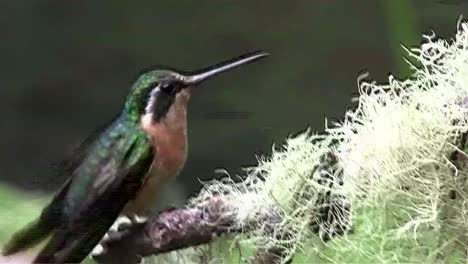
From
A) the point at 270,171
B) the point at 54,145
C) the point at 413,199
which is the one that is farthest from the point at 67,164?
the point at 413,199

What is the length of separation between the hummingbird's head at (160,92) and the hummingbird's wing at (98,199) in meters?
0.02

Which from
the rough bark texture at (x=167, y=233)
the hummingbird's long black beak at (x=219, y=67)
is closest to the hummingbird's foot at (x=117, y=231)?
the rough bark texture at (x=167, y=233)

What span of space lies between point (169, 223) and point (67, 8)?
9.3 inches

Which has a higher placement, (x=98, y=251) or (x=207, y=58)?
(x=207, y=58)

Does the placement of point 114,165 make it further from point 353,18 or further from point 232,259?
point 353,18

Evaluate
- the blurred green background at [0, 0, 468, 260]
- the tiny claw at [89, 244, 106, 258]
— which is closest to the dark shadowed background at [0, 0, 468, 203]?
the blurred green background at [0, 0, 468, 260]

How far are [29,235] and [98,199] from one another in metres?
0.06

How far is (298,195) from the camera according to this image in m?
0.57

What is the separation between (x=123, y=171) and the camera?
0.57m

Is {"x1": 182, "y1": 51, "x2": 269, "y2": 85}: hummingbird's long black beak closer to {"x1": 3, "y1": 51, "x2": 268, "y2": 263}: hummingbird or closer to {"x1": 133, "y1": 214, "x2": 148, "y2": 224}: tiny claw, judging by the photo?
{"x1": 3, "y1": 51, "x2": 268, "y2": 263}: hummingbird

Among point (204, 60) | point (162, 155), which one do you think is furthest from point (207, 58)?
point (162, 155)

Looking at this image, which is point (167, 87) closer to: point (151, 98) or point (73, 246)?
point (151, 98)

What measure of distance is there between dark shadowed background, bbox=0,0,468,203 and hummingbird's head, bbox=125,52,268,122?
0.05m

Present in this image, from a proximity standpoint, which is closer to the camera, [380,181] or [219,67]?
[380,181]
